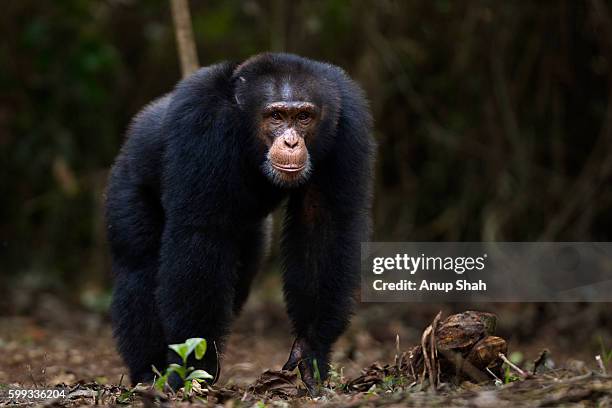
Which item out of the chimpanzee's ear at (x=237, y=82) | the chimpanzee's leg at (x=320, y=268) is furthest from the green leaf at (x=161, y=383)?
the chimpanzee's ear at (x=237, y=82)

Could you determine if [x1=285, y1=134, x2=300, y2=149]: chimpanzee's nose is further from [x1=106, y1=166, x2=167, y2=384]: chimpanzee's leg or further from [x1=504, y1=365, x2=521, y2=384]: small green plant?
[x1=504, y1=365, x2=521, y2=384]: small green plant

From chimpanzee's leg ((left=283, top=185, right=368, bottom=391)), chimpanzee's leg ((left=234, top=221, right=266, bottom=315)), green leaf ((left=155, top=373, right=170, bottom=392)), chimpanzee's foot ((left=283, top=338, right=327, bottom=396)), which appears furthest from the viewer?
chimpanzee's leg ((left=234, top=221, right=266, bottom=315))

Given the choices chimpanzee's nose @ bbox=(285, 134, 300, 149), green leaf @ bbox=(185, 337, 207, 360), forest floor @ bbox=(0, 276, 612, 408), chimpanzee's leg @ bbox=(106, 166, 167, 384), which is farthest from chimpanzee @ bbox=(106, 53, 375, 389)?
green leaf @ bbox=(185, 337, 207, 360)

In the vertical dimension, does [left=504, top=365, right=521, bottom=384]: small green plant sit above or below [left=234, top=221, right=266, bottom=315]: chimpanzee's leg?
below

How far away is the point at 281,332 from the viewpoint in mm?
11703

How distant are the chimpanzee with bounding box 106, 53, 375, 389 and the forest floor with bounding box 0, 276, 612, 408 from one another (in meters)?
0.50

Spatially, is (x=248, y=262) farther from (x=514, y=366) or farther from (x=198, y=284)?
(x=514, y=366)

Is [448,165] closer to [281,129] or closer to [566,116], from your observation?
[566,116]

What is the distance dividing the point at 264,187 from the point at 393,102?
7191 mm

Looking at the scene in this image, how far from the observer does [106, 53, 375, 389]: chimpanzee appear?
20.6 feet

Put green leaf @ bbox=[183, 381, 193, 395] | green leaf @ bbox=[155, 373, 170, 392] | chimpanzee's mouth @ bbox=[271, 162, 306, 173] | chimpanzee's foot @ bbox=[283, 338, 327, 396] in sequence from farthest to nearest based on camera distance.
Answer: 1. chimpanzee's mouth @ bbox=[271, 162, 306, 173]
2. chimpanzee's foot @ bbox=[283, 338, 327, 396]
3. green leaf @ bbox=[183, 381, 193, 395]
4. green leaf @ bbox=[155, 373, 170, 392]

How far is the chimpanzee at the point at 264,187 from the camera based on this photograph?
6.27 metres

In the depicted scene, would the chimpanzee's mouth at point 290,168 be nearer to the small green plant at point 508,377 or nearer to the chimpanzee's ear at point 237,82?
the chimpanzee's ear at point 237,82

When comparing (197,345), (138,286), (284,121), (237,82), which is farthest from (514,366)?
(138,286)
